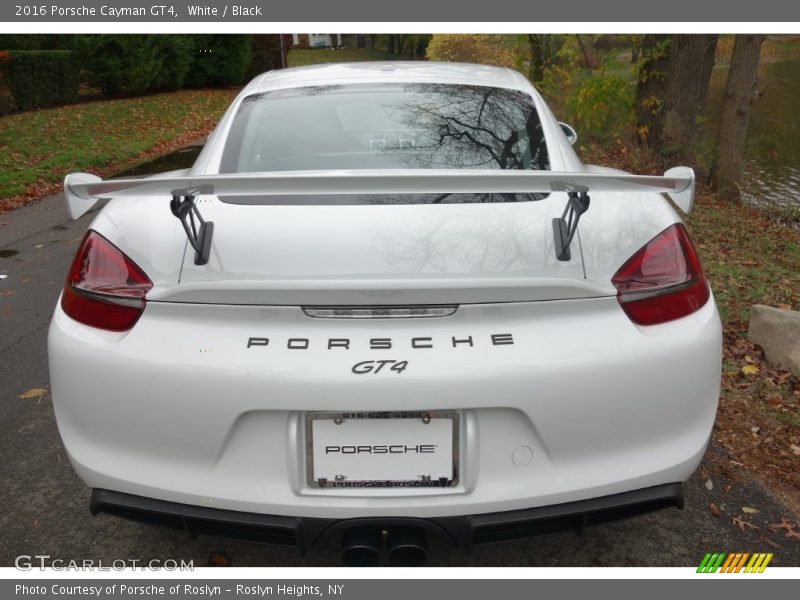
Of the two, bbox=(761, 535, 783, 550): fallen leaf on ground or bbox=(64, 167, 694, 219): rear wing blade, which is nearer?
bbox=(64, 167, 694, 219): rear wing blade

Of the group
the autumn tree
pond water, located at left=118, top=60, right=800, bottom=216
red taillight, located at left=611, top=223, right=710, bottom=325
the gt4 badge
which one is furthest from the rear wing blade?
the autumn tree

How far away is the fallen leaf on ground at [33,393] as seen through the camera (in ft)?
12.4

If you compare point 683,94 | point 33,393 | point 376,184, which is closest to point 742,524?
point 376,184

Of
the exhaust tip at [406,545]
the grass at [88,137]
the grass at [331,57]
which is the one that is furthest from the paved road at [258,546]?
the grass at [331,57]

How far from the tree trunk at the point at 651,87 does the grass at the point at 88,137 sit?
8.71m

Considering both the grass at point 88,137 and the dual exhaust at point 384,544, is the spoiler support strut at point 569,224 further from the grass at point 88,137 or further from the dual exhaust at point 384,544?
the grass at point 88,137

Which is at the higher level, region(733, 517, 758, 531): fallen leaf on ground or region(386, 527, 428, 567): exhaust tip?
region(386, 527, 428, 567): exhaust tip

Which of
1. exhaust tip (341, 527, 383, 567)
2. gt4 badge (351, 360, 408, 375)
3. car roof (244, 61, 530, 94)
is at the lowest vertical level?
exhaust tip (341, 527, 383, 567)

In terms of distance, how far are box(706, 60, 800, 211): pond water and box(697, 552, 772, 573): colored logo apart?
9.01m

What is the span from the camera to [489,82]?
3098 millimetres

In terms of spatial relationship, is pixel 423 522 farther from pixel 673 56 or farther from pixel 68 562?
pixel 673 56

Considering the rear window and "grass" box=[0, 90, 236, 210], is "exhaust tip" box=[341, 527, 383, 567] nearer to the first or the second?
the rear window

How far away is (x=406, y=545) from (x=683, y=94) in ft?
33.3

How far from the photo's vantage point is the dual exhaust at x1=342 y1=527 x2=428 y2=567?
1.94 metres
